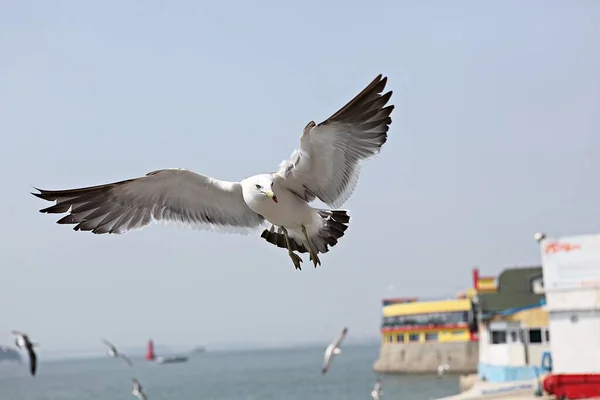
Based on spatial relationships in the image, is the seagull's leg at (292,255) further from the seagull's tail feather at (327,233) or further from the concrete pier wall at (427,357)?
the concrete pier wall at (427,357)

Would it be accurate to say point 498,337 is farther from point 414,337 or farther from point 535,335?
point 414,337

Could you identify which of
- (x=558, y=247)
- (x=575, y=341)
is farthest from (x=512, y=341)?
(x=558, y=247)

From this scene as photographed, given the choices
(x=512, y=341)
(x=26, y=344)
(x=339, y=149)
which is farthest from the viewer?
(x=512, y=341)

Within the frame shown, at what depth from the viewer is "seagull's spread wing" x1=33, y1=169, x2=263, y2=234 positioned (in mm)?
8172

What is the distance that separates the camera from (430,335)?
62.6 meters

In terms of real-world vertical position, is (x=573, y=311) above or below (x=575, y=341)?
above

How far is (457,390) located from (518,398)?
26.6 metres

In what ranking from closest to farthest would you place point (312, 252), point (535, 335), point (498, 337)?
point (312, 252), point (535, 335), point (498, 337)

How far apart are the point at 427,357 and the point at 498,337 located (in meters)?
27.4

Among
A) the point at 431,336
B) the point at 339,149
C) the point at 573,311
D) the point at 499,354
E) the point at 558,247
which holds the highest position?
the point at 431,336

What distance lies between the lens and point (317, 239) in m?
8.22

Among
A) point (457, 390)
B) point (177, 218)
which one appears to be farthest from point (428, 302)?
point (177, 218)

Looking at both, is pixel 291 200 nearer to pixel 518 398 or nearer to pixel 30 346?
pixel 30 346

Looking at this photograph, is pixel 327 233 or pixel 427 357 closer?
pixel 327 233
